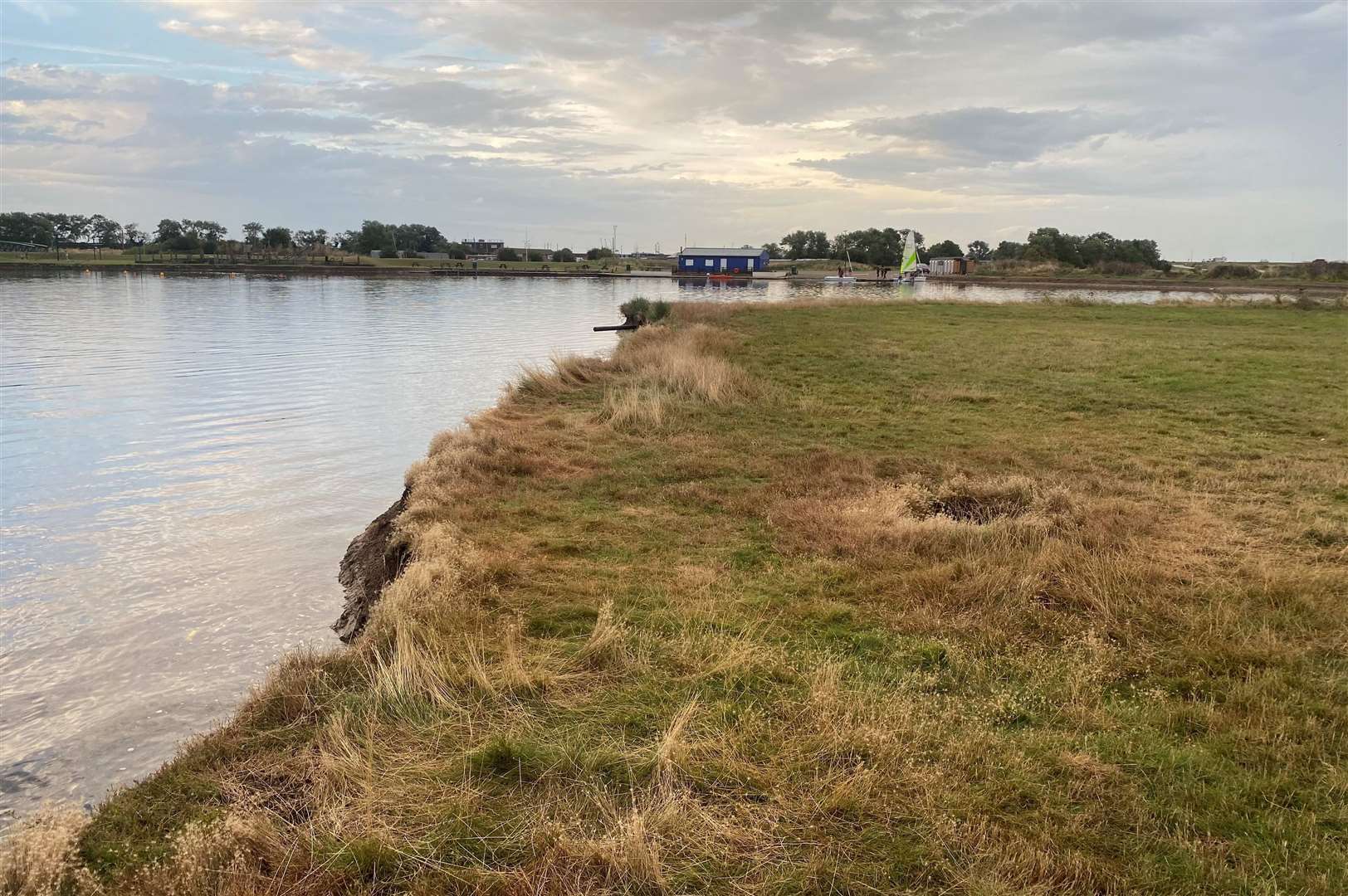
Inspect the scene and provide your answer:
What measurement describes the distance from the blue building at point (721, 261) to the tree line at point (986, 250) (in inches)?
912

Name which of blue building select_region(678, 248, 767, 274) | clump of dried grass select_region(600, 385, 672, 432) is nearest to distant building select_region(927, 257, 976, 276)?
blue building select_region(678, 248, 767, 274)

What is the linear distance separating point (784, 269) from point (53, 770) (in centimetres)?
13692

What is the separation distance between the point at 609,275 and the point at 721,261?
58.3 ft

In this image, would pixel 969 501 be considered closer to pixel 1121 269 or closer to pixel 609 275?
pixel 1121 269

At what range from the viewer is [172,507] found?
12.1 meters

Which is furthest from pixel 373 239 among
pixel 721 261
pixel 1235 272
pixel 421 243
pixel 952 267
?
pixel 1235 272

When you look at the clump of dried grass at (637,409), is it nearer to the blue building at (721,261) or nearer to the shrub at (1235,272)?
the shrub at (1235,272)

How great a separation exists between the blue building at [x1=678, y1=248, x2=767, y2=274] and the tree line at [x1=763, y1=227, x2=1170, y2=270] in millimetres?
23172

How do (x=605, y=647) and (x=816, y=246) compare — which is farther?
(x=816, y=246)

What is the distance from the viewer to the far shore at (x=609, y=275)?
68000 mm

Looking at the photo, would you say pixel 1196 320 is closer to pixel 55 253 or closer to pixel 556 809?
pixel 556 809

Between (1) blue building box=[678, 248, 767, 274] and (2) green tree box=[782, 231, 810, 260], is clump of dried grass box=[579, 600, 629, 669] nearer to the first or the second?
(1) blue building box=[678, 248, 767, 274]

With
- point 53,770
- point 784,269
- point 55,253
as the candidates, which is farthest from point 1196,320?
point 55,253

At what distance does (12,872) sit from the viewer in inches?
144
